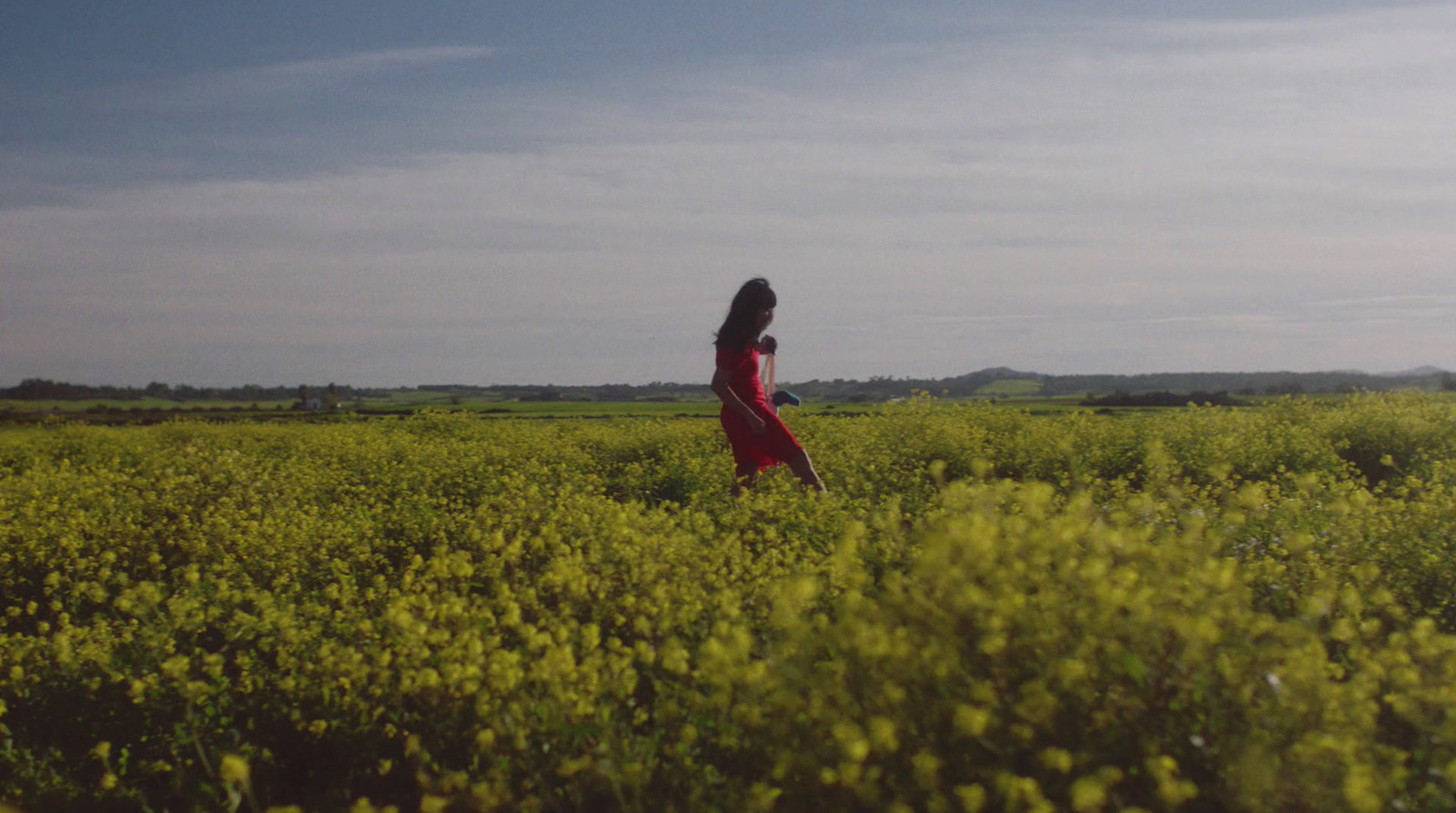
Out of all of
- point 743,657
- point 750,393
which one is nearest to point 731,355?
point 750,393

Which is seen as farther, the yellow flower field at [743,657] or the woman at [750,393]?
the woman at [750,393]

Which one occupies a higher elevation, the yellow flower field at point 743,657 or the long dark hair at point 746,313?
the long dark hair at point 746,313

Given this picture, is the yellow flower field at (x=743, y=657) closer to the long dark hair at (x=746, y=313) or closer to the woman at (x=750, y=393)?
the woman at (x=750, y=393)

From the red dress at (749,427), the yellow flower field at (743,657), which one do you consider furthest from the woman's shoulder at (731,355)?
the yellow flower field at (743,657)

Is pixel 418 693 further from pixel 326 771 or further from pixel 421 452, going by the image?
pixel 421 452

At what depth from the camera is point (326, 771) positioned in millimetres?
3697

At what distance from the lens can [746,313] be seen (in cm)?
726

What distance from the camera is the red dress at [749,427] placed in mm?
7262

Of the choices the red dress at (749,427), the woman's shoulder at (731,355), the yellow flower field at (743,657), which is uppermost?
the woman's shoulder at (731,355)

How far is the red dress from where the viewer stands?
286 inches

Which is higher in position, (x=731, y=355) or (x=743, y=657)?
(x=731, y=355)

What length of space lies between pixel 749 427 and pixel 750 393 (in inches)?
10.0

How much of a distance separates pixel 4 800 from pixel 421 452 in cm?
763

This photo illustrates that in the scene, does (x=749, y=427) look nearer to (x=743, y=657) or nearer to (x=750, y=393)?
(x=750, y=393)
